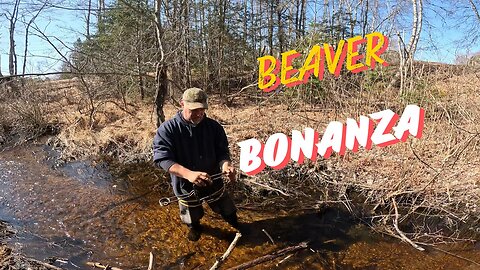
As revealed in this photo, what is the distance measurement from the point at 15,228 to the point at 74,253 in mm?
1205

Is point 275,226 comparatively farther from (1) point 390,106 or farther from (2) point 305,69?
(2) point 305,69

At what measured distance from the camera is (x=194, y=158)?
396cm

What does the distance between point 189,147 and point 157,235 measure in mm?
1339

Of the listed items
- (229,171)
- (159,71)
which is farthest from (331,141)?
(159,71)

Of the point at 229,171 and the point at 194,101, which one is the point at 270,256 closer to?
the point at 229,171

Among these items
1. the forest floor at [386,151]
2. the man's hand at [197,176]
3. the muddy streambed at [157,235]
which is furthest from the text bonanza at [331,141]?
the man's hand at [197,176]

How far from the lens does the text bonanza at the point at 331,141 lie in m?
5.21

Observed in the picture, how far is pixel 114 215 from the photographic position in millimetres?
5012

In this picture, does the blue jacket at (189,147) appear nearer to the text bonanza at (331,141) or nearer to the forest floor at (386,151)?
the text bonanza at (331,141)

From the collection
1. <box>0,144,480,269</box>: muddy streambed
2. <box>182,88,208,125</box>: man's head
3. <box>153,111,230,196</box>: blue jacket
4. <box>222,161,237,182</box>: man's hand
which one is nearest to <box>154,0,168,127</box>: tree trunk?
<box>0,144,480,269</box>: muddy streambed

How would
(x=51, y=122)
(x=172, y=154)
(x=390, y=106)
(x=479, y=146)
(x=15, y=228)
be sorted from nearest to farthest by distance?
1. (x=172, y=154)
2. (x=15, y=228)
3. (x=479, y=146)
4. (x=390, y=106)
5. (x=51, y=122)

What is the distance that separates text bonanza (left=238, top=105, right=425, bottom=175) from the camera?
17.1 feet

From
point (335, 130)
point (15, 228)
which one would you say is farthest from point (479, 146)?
point (15, 228)

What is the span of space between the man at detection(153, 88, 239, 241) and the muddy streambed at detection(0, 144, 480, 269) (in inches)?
15.2
